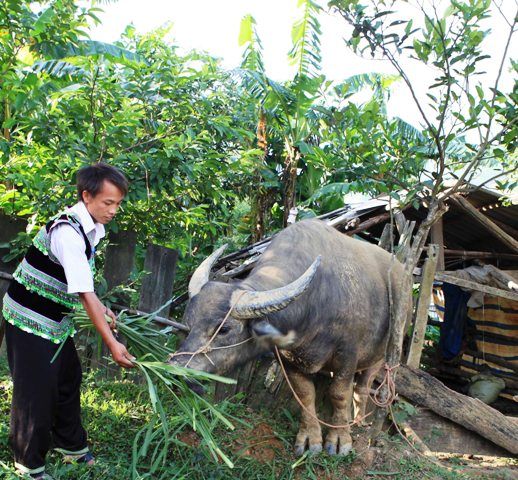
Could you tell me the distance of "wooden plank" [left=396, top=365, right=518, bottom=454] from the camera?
15.7 feet

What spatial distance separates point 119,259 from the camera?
4371 mm

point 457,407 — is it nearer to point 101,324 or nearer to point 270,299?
point 270,299

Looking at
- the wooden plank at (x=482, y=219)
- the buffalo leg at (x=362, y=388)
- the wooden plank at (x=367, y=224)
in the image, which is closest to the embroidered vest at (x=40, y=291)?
the buffalo leg at (x=362, y=388)

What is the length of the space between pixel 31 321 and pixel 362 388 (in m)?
2.72

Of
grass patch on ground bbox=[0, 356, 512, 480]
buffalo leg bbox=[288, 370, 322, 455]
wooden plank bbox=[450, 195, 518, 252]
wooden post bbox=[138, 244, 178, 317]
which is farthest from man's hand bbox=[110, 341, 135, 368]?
wooden plank bbox=[450, 195, 518, 252]

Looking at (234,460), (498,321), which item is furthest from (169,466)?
(498,321)

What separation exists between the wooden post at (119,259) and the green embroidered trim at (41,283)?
147 centimetres

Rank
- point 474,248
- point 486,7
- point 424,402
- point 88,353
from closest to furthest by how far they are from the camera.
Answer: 1. point 486,7
2. point 88,353
3. point 424,402
4. point 474,248

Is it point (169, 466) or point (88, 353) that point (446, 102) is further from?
point (88, 353)

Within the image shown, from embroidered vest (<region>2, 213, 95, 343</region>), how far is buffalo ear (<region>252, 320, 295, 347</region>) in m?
0.98

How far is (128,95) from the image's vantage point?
450cm

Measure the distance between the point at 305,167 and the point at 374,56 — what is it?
502 cm

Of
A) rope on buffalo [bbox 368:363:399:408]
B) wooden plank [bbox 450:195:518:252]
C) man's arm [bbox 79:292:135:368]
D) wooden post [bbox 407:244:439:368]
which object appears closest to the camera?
man's arm [bbox 79:292:135:368]

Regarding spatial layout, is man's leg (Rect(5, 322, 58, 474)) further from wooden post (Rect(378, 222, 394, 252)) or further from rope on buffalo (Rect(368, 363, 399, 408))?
wooden post (Rect(378, 222, 394, 252))
